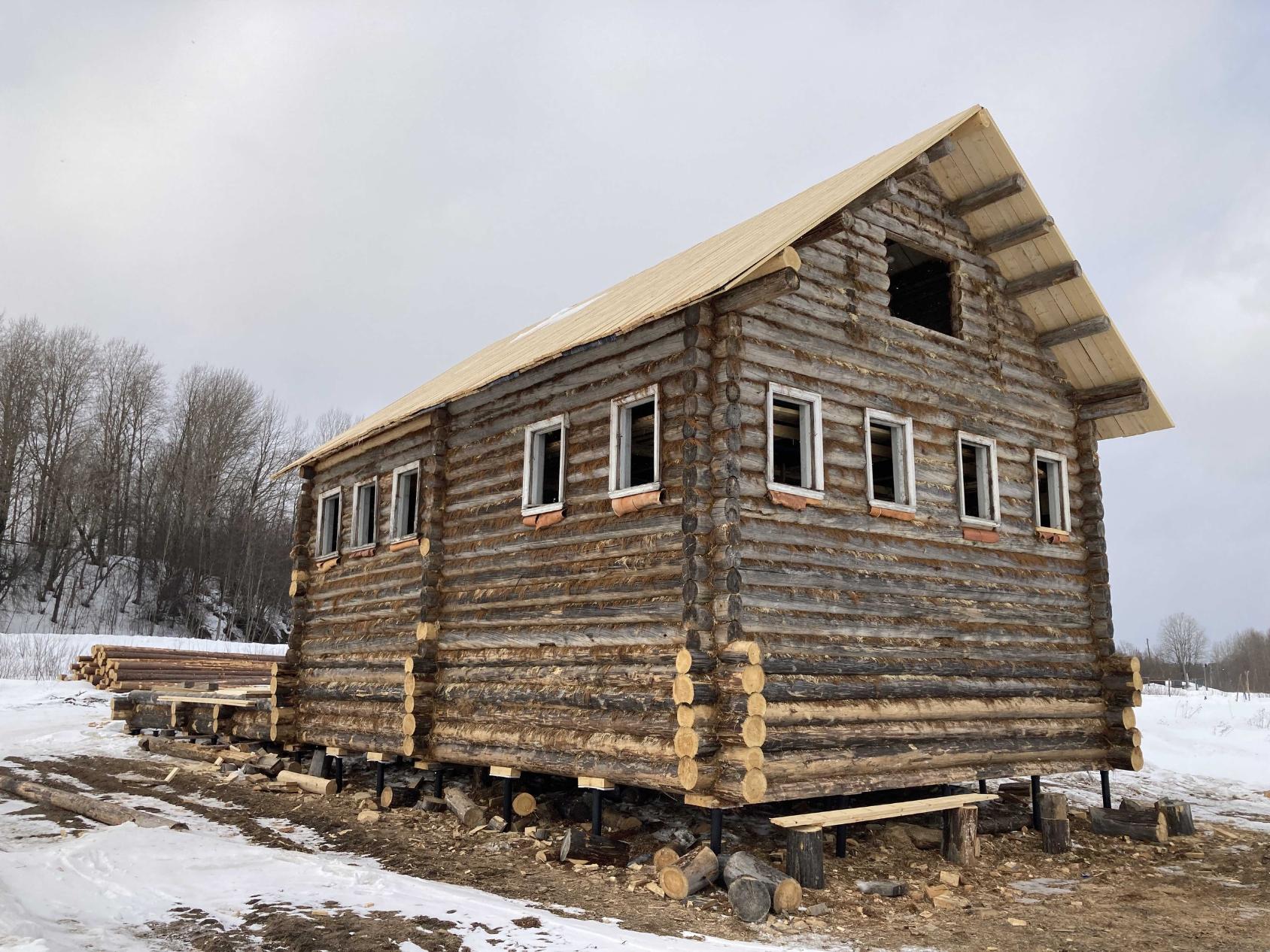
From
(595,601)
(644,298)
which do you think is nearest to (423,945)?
(595,601)

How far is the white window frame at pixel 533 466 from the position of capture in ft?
41.7

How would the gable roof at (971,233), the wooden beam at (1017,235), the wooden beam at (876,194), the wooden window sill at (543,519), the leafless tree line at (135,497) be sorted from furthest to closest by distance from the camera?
the leafless tree line at (135,497) → the wooden beam at (1017,235) → the wooden window sill at (543,519) → the wooden beam at (876,194) → the gable roof at (971,233)

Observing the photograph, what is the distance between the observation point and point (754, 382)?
1106 centimetres

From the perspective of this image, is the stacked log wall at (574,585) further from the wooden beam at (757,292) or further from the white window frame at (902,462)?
the white window frame at (902,462)

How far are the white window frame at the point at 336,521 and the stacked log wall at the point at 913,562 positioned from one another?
10211mm

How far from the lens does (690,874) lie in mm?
9422

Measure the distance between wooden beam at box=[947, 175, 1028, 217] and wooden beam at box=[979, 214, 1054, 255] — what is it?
1.81 ft

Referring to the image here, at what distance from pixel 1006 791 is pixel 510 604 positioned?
8881 millimetres

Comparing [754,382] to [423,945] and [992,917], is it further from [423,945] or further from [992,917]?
[423,945]

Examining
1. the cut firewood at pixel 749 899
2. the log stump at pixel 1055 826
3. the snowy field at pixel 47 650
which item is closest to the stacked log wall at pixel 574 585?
the cut firewood at pixel 749 899

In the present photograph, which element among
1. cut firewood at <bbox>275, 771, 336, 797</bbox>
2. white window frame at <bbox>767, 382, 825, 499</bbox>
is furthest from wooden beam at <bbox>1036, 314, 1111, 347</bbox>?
cut firewood at <bbox>275, 771, 336, 797</bbox>

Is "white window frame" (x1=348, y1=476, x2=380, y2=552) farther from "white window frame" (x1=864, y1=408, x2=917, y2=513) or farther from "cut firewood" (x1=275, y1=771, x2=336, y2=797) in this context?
"white window frame" (x1=864, y1=408, x2=917, y2=513)

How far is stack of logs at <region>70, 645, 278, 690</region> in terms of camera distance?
28.6 metres

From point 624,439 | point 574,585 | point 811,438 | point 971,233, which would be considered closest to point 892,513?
point 811,438
